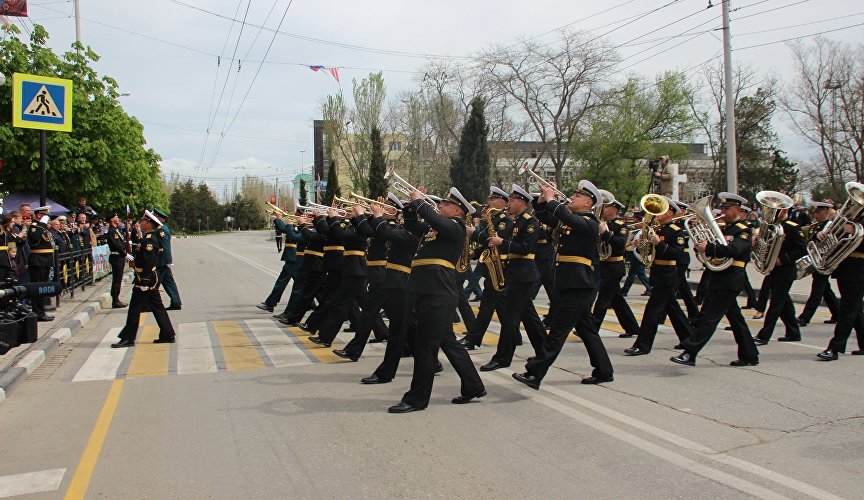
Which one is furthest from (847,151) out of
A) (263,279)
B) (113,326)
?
(113,326)

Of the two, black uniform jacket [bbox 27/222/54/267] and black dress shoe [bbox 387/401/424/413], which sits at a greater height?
black uniform jacket [bbox 27/222/54/267]

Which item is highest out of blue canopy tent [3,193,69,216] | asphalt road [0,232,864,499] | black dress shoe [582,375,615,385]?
blue canopy tent [3,193,69,216]

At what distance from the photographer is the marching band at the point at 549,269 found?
639 cm

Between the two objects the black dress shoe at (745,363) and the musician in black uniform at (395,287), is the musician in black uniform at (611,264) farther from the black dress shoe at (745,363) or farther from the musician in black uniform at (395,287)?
the musician in black uniform at (395,287)

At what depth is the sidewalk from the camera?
765cm

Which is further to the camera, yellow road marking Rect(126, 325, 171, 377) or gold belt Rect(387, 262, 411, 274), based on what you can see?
yellow road marking Rect(126, 325, 171, 377)

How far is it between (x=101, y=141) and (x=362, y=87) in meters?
43.5

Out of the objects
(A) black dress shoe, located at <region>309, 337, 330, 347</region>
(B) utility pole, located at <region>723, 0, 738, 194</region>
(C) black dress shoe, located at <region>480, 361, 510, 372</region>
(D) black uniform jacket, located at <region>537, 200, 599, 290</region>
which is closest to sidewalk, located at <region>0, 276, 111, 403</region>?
(A) black dress shoe, located at <region>309, 337, 330, 347</region>

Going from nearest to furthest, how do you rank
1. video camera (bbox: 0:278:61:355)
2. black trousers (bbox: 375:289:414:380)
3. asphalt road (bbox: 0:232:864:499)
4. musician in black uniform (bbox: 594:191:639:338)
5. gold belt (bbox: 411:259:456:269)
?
asphalt road (bbox: 0:232:864:499) → gold belt (bbox: 411:259:456:269) → video camera (bbox: 0:278:61:355) → black trousers (bbox: 375:289:414:380) → musician in black uniform (bbox: 594:191:639:338)

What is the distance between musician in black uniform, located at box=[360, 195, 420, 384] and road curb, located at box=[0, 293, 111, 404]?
367cm

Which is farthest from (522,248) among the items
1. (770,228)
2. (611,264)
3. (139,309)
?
(139,309)

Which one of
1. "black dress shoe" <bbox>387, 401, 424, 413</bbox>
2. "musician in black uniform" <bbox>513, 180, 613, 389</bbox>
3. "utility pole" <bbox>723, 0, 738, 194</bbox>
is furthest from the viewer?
"utility pole" <bbox>723, 0, 738, 194</bbox>

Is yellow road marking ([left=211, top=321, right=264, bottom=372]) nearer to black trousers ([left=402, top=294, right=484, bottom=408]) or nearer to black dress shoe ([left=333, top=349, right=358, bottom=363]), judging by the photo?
black dress shoe ([left=333, top=349, right=358, bottom=363])

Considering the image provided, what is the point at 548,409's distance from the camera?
615 centimetres
